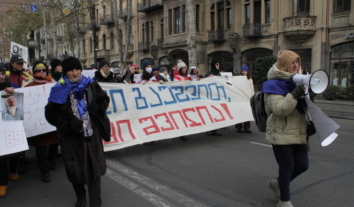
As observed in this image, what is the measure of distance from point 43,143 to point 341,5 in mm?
19352

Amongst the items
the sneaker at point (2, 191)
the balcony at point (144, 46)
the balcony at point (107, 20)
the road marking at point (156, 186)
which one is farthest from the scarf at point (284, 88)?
the balcony at point (107, 20)

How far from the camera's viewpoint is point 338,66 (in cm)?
1969

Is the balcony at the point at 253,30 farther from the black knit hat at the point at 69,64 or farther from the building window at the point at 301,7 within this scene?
the black knit hat at the point at 69,64

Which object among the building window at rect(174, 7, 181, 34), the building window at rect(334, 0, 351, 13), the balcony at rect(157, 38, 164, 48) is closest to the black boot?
the building window at rect(334, 0, 351, 13)

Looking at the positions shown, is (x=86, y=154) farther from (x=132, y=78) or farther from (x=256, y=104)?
(x=132, y=78)

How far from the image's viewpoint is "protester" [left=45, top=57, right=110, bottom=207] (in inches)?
134

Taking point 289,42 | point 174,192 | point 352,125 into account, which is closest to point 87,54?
point 289,42

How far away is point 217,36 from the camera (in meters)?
26.1

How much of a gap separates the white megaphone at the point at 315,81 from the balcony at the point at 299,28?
18527mm

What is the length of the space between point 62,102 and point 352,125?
→ 894 cm

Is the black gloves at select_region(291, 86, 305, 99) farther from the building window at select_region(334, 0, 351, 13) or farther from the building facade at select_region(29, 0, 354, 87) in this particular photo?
the building window at select_region(334, 0, 351, 13)

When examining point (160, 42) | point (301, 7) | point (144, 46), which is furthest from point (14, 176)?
point (144, 46)

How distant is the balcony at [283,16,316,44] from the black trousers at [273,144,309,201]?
18.3 metres

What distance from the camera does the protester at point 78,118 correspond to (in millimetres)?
3404
